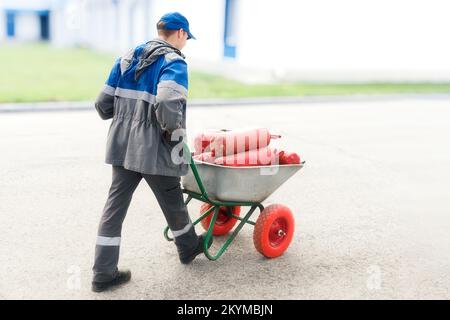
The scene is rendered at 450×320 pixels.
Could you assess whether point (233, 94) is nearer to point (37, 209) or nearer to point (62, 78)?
point (62, 78)

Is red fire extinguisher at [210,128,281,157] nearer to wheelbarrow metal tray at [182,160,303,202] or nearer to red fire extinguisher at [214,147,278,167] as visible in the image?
red fire extinguisher at [214,147,278,167]

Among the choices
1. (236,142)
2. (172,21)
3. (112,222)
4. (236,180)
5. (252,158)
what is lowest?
(112,222)

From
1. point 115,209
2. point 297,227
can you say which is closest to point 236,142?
point 115,209

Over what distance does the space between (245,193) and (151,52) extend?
4.04ft

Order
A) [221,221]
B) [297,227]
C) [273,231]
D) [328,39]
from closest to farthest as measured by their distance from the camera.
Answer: [273,231], [221,221], [297,227], [328,39]

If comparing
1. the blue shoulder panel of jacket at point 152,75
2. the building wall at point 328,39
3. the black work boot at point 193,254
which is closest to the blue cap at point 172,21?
the blue shoulder panel of jacket at point 152,75

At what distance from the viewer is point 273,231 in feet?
14.7

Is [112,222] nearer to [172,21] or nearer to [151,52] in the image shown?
[151,52]

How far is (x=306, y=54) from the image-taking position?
17031 mm

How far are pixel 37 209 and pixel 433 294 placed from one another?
11.8 ft

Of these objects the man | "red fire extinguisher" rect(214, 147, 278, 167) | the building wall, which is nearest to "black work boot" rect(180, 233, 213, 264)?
the man

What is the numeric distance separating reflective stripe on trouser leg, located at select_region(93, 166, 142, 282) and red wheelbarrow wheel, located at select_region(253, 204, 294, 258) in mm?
1073

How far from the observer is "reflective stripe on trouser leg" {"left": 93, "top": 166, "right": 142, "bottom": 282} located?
3785mm
